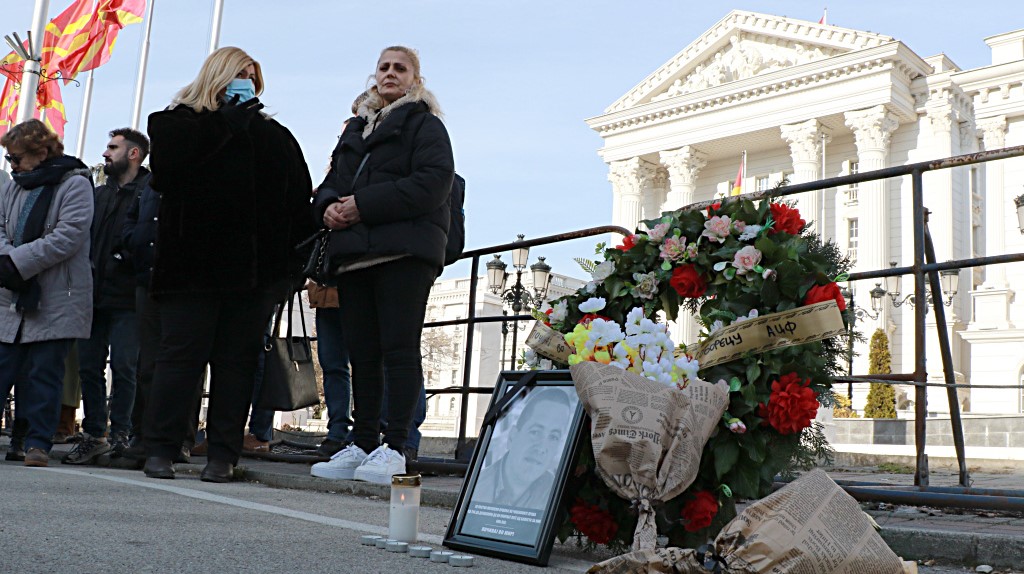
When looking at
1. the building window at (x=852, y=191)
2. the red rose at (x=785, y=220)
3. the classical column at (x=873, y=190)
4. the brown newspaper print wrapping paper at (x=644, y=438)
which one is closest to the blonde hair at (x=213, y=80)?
the red rose at (x=785, y=220)

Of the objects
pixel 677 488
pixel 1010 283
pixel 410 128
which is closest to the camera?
pixel 677 488

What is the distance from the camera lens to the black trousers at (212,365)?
4715 millimetres

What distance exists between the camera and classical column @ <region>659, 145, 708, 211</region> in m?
44.2

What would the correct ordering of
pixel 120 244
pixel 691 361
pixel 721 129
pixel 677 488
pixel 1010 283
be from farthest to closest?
pixel 721 129 → pixel 1010 283 → pixel 120 244 → pixel 691 361 → pixel 677 488

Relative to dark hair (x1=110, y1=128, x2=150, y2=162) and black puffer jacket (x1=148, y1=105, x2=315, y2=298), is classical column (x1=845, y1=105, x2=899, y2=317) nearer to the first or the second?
dark hair (x1=110, y1=128, x2=150, y2=162)

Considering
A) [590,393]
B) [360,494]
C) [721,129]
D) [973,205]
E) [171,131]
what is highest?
[721,129]

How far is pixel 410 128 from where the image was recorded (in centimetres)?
471

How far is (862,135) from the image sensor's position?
38656 mm

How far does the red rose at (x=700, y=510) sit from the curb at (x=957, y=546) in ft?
2.04

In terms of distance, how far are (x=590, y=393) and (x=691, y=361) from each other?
1.21 ft

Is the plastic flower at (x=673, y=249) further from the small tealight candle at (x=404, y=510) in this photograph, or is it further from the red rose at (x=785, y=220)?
the small tealight candle at (x=404, y=510)

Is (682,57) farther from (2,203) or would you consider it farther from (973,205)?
(2,203)

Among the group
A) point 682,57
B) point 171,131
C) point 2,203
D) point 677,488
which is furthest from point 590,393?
point 682,57

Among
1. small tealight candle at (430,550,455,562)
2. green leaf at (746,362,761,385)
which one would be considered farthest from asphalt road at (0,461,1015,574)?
green leaf at (746,362,761,385)
